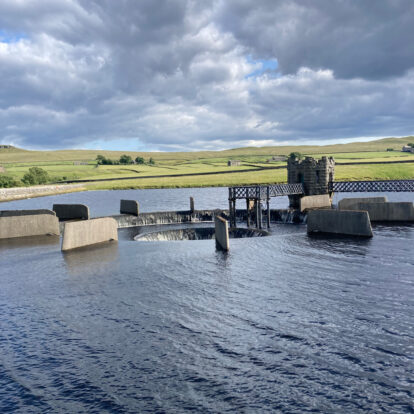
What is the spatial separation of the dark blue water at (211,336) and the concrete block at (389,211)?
70.3 ft

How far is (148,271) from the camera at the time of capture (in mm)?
32281

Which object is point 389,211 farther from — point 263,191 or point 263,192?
point 263,191

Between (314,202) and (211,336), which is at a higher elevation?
(314,202)

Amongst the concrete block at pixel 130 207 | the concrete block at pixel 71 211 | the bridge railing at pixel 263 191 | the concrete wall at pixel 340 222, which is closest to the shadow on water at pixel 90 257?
the concrete block at pixel 71 211

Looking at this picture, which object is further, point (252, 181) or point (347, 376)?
point (252, 181)

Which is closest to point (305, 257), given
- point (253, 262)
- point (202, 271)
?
point (253, 262)

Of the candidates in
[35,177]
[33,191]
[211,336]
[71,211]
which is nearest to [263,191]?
[71,211]

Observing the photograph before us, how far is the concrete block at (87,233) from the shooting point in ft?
137

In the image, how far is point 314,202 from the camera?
66375 mm

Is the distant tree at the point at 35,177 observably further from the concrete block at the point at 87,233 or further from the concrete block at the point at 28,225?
the concrete block at the point at 87,233

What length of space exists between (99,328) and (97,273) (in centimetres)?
1165

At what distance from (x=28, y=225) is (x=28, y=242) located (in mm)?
4285

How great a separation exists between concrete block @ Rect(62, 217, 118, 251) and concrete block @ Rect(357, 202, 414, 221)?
112 ft

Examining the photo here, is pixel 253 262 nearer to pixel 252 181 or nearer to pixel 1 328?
pixel 1 328
